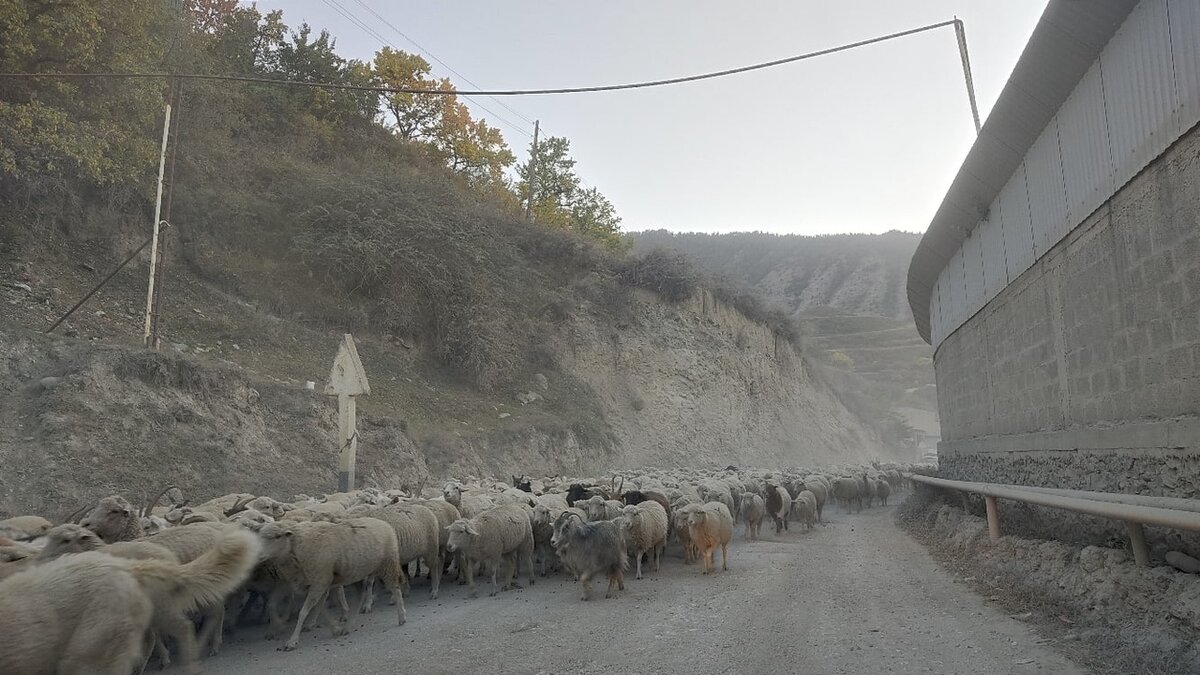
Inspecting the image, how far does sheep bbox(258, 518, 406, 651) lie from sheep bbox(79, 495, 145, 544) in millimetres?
1503

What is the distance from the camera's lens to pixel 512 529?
1001cm

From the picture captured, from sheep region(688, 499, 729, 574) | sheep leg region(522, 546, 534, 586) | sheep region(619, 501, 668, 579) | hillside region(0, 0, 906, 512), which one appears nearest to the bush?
hillside region(0, 0, 906, 512)

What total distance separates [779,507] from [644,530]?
7.23m

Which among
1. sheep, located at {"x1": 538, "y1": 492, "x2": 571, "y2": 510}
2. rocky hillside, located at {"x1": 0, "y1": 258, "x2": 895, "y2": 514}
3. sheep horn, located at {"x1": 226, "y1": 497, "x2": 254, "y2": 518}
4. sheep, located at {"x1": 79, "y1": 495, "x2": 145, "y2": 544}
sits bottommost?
sheep, located at {"x1": 538, "y1": 492, "x2": 571, "y2": 510}

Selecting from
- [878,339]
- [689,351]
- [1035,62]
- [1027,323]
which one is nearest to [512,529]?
[1027,323]

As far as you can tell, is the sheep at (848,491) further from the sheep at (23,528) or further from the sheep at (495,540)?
the sheep at (23,528)

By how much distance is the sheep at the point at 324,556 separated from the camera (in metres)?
7.11

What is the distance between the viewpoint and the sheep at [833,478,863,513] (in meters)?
23.3

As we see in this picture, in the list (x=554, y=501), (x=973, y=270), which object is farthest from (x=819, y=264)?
(x=554, y=501)

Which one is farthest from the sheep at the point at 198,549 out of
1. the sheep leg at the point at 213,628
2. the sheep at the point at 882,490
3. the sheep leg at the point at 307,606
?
the sheep at the point at 882,490

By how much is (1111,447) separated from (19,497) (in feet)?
53.8

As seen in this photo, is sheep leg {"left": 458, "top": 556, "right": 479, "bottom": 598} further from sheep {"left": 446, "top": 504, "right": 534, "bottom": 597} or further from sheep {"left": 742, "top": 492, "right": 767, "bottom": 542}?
sheep {"left": 742, "top": 492, "right": 767, "bottom": 542}

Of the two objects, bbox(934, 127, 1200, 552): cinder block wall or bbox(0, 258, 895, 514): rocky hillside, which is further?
bbox(0, 258, 895, 514): rocky hillside

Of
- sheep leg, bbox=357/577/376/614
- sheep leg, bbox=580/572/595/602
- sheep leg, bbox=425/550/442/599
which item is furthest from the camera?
sheep leg, bbox=425/550/442/599
